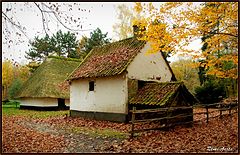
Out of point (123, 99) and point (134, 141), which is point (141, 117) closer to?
point (123, 99)

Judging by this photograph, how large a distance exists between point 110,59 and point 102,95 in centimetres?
304

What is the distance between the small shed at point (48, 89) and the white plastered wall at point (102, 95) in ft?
29.0

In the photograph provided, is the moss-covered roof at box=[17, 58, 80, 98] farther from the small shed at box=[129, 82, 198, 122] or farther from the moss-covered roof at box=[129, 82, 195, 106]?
the small shed at box=[129, 82, 198, 122]

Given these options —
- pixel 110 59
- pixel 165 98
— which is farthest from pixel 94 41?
pixel 165 98

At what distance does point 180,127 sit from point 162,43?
20.0 ft

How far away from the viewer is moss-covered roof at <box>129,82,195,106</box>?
563 inches

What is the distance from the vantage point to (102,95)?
18.2 meters

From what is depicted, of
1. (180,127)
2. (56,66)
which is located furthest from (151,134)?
(56,66)

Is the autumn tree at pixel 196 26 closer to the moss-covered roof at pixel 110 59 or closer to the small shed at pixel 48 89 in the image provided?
the moss-covered roof at pixel 110 59

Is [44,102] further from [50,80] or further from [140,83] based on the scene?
[140,83]

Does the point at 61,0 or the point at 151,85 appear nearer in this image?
the point at 61,0

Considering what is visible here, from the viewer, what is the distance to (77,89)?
2106 centimetres

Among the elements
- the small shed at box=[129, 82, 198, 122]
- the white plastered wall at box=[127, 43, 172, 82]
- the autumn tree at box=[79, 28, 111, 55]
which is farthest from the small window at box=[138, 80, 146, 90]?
the autumn tree at box=[79, 28, 111, 55]

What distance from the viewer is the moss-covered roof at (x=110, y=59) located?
17453 mm
